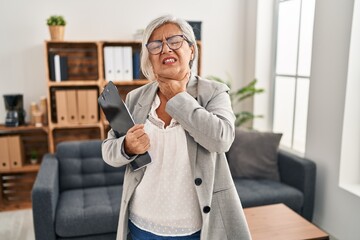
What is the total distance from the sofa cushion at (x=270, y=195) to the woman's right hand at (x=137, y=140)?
1670 millimetres

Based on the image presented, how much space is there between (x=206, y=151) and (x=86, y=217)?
59.7 inches

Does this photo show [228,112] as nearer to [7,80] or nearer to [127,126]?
[127,126]

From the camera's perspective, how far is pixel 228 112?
114 centimetres

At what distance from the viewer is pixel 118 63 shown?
334 cm

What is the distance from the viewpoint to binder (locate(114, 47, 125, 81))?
3.32 metres

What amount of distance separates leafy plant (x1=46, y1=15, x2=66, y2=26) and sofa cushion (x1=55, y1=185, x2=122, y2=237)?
1631 millimetres

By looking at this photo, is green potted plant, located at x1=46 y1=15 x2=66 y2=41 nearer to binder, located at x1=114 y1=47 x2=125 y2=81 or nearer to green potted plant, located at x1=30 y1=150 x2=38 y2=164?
binder, located at x1=114 y1=47 x2=125 y2=81

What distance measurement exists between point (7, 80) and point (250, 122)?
2.67 m

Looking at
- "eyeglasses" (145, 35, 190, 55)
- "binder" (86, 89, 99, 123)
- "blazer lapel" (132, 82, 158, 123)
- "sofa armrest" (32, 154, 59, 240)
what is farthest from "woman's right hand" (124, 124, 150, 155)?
"binder" (86, 89, 99, 123)

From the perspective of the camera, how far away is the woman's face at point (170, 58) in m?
1.12

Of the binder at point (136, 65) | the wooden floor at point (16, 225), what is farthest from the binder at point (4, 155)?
the binder at point (136, 65)

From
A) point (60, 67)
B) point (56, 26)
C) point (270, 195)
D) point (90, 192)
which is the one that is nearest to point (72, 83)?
point (60, 67)

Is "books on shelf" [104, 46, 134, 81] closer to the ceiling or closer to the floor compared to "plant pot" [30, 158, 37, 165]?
closer to the ceiling

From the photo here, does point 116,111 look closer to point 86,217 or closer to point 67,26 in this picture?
point 86,217
